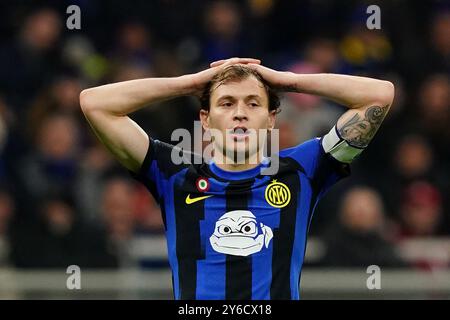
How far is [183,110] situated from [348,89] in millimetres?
4608

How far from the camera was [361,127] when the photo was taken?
5520 mm

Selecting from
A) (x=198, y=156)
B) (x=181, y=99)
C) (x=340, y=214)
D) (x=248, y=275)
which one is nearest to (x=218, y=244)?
(x=248, y=275)

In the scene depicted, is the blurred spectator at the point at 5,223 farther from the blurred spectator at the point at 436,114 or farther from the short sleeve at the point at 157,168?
the blurred spectator at the point at 436,114

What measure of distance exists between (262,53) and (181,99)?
3.62 ft

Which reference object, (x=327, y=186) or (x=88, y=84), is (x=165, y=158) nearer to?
(x=327, y=186)

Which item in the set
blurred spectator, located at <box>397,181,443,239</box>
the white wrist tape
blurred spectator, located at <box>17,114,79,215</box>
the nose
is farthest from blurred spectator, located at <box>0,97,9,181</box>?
the white wrist tape

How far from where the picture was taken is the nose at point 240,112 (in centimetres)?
543

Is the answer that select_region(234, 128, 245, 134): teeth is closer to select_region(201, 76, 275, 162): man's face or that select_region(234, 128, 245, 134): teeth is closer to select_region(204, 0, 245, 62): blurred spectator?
select_region(201, 76, 275, 162): man's face

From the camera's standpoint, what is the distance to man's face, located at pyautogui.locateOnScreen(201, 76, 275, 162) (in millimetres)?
5445

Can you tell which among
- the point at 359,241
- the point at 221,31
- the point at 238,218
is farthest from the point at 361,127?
the point at 221,31

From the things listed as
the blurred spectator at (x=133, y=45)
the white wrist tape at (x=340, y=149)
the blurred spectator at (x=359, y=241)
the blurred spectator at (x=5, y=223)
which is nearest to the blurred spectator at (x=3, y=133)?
the blurred spectator at (x=5, y=223)

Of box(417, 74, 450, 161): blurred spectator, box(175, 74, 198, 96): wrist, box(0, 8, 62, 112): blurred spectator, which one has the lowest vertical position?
box(175, 74, 198, 96): wrist

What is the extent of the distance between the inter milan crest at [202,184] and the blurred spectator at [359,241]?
10.7 feet
